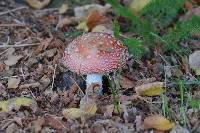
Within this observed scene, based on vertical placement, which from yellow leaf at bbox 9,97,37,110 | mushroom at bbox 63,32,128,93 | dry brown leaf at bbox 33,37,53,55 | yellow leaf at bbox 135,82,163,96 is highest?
dry brown leaf at bbox 33,37,53,55

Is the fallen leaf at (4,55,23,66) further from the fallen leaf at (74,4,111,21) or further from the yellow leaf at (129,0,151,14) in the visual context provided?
the yellow leaf at (129,0,151,14)

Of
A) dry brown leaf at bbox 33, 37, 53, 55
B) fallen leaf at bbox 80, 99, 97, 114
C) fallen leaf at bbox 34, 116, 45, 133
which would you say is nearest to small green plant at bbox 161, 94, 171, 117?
fallen leaf at bbox 80, 99, 97, 114

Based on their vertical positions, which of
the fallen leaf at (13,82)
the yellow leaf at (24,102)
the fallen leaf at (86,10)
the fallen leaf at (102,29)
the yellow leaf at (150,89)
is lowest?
the yellow leaf at (24,102)

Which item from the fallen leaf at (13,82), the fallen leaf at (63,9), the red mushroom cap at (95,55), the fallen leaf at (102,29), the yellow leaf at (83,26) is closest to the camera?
the red mushroom cap at (95,55)

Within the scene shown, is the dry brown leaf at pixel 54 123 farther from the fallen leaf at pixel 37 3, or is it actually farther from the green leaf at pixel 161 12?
the fallen leaf at pixel 37 3

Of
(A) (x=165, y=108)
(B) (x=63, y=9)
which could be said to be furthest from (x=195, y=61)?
(B) (x=63, y=9)

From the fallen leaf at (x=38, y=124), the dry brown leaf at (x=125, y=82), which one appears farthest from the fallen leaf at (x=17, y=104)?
the dry brown leaf at (x=125, y=82)

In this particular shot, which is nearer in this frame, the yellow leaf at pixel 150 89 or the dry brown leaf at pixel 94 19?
the yellow leaf at pixel 150 89
